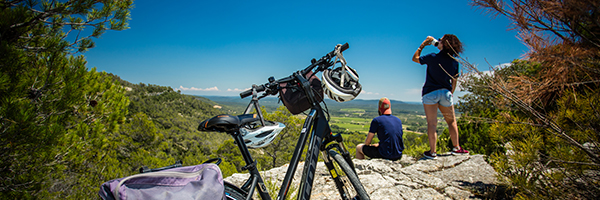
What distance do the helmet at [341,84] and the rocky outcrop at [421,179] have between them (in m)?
1.39

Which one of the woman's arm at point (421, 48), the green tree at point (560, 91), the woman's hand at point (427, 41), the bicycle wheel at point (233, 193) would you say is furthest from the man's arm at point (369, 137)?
the bicycle wheel at point (233, 193)

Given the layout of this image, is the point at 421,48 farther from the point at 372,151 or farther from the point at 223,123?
the point at 223,123

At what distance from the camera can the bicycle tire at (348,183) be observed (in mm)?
1681

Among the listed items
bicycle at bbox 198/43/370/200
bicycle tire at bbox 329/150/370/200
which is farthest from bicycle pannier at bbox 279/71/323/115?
bicycle tire at bbox 329/150/370/200

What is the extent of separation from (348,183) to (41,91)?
4.29 metres

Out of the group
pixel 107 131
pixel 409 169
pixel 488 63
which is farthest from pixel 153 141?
pixel 488 63

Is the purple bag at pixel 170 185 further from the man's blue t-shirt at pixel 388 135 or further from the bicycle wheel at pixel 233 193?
the man's blue t-shirt at pixel 388 135

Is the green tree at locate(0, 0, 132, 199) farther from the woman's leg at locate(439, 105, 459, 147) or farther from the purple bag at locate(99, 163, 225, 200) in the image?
the woman's leg at locate(439, 105, 459, 147)

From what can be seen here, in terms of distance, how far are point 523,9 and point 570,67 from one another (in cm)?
52

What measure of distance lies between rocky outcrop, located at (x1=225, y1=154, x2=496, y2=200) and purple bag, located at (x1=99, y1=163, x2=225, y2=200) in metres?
1.43

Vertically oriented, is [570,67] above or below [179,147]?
above

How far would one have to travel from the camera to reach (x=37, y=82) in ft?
9.91

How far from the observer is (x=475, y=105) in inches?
153

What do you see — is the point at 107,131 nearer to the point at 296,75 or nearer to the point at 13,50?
the point at 13,50
